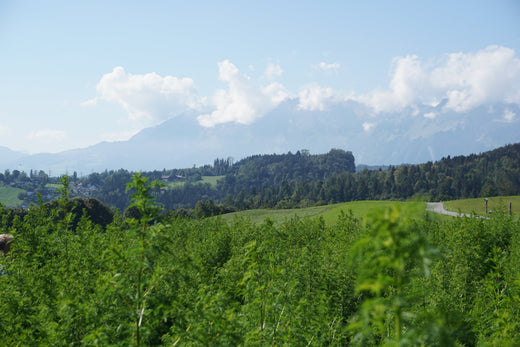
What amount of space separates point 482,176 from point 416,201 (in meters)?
187

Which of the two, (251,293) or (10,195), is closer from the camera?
(251,293)

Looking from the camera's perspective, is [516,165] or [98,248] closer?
[98,248]

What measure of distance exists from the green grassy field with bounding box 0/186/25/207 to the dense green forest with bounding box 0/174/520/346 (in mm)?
192437

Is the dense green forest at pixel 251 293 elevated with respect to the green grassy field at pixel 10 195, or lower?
elevated

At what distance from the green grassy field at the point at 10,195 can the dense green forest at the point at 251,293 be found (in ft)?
631

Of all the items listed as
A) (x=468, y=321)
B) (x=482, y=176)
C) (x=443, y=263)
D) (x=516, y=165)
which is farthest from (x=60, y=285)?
(x=516, y=165)

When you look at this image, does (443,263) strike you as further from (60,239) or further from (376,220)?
(60,239)

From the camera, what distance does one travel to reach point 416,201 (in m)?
2.59

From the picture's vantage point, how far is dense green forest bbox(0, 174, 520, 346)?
8.22 feet

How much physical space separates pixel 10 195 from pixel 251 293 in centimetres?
21337

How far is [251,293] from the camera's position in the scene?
5.61 m

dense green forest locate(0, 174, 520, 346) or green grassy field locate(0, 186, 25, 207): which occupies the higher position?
dense green forest locate(0, 174, 520, 346)

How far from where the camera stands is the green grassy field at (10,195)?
165375 mm

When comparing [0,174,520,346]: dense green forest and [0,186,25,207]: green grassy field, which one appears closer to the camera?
[0,174,520,346]: dense green forest
